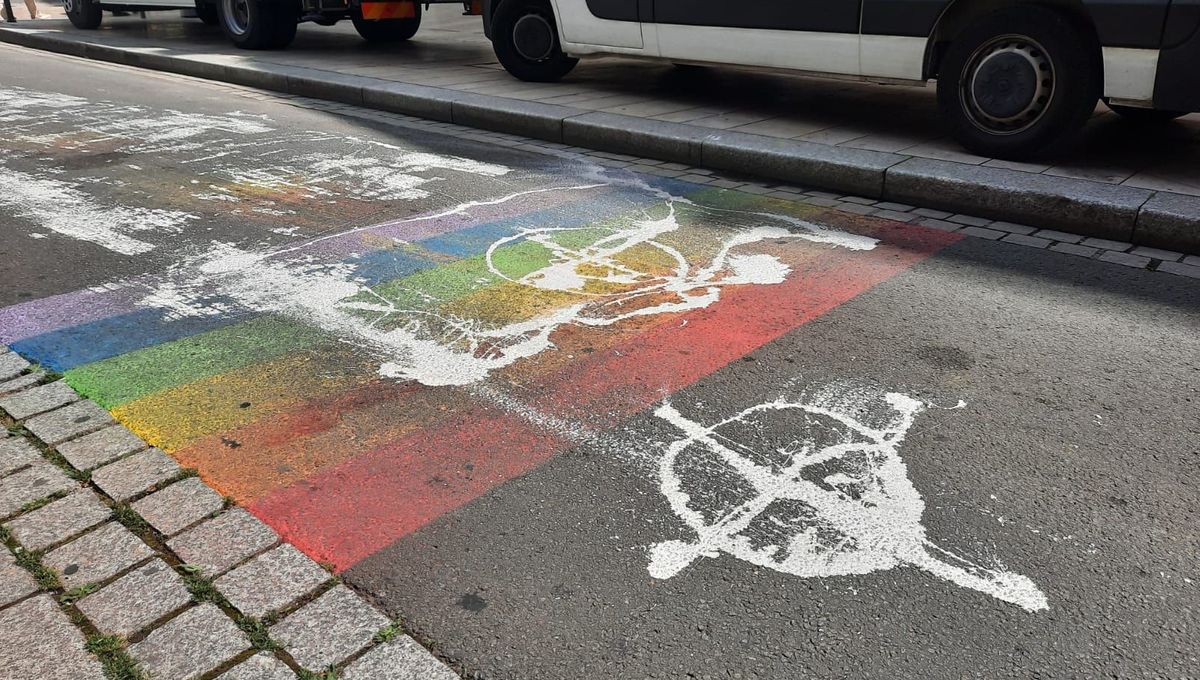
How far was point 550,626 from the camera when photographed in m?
2.20

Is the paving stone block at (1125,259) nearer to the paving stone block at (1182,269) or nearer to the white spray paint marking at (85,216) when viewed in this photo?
the paving stone block at (1182,269)

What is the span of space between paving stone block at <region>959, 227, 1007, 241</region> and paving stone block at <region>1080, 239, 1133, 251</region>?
1.34 ft

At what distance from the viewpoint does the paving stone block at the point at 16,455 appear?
2.79 meters

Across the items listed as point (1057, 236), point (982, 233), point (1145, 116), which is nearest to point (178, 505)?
point (982, 233)

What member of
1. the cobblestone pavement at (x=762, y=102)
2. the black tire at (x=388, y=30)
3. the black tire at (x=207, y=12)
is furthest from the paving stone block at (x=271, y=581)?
the black tire at (x=207, y=12)

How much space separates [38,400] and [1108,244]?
4920 millimetres

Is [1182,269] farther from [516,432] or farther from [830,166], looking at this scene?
[516,432]

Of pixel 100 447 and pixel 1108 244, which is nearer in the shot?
pixel 100 447

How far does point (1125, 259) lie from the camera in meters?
4.64

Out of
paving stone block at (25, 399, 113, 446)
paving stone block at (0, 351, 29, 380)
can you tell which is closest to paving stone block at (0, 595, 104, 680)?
paving stone block at (25, 399, 113, 446)

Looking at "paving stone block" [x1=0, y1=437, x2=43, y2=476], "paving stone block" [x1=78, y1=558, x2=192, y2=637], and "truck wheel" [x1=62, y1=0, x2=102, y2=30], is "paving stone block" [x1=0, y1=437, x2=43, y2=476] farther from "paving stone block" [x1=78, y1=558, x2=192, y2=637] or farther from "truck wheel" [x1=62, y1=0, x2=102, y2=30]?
"truck wheel" [x1=62, y1=0, x2=102, y2=30]

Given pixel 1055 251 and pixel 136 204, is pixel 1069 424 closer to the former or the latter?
pixel 1055 251

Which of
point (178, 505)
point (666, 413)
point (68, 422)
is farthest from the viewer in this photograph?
point (666, 413)

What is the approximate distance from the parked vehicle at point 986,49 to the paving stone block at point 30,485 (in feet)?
17.6
